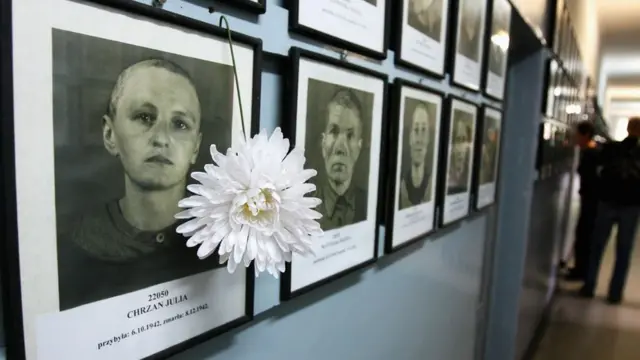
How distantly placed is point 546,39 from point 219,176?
2845 millimetres

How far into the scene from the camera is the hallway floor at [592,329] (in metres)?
3.58

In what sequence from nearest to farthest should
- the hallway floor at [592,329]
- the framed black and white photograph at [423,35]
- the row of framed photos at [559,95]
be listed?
the framed black and white photograph at [423,35]
the row of framed photos at [559,95]
the hallway floor at [592,329]

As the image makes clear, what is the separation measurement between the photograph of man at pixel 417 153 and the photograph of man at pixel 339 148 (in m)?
0.23

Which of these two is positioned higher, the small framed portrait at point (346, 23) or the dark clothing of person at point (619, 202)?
the small framed portrait at point (346, 23)

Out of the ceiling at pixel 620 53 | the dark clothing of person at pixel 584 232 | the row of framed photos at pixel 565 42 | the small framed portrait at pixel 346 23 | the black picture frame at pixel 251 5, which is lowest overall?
the dark clothing of person at pixel 584 232

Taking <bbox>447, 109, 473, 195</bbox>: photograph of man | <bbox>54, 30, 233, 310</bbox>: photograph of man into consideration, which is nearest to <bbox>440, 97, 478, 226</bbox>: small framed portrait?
<bbox>447, 109, 473, 195</bbox>: photograph of man

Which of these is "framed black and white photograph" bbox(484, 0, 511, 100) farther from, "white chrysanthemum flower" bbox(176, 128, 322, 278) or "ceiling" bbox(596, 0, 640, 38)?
"ceiling" bbox(596, 0, 640, 38)

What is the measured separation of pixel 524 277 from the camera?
3008mm

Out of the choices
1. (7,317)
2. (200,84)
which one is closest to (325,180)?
(200,84)

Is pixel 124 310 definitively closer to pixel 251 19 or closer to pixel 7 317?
pixel 7 317

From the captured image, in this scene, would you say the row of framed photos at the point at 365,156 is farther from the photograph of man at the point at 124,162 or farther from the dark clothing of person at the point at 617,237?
the dark clothing of person at the point at 617,237

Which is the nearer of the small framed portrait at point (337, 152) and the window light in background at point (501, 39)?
the small framed portrait at point (337, 152)

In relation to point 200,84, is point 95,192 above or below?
below

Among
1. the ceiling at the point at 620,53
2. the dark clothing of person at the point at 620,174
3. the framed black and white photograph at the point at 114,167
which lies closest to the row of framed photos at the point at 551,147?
the dark clothing of person at the point at 620,174
